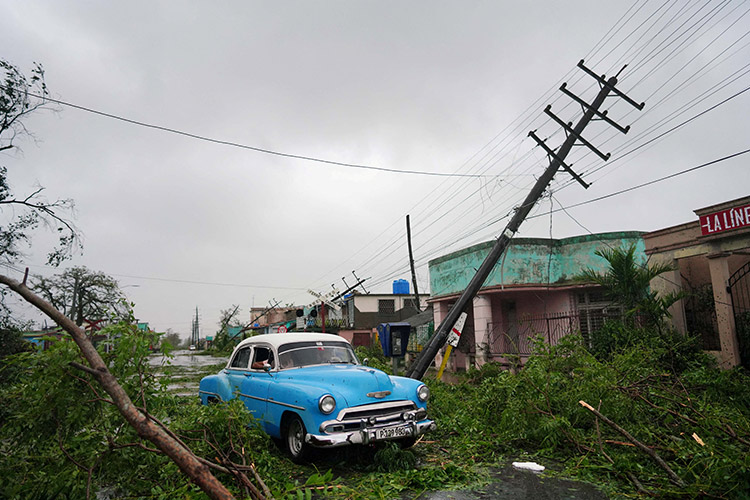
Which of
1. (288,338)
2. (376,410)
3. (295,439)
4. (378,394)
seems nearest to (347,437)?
(376,410)

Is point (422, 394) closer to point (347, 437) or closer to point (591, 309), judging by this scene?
point (347, 437)

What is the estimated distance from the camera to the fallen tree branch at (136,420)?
2.67 metres

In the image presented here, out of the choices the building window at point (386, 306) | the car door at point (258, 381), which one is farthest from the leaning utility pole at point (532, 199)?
the building window at point (386, 306)

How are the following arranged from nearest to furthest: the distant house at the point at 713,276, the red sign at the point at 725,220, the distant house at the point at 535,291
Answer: the red sign at the point at 725,220
the distant house at the point at 713,276
the distant house at the point at 535,291

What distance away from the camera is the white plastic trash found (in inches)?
231

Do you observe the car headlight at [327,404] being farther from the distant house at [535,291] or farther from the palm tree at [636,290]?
the distant house at [535,291]

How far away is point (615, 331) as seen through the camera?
39.9 ft

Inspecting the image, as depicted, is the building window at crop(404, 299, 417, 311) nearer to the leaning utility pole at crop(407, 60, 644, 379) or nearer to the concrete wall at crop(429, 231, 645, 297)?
the concrete wall at crop(429, 231, 645, 297)

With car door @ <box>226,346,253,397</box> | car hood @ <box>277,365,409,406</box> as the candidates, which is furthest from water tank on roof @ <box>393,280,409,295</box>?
car hood @ <box>277,365,409,406</box>

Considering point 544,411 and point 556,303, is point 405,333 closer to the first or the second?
point 544,411

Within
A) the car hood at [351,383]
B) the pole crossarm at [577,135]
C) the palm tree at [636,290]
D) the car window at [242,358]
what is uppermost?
the pole crossarm at [577,135]

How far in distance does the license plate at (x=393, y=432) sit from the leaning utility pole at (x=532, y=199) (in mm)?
6568

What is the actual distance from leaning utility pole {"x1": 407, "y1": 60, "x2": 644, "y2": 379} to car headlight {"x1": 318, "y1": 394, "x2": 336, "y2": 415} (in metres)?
7.08

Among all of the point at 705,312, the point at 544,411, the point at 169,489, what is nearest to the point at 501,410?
the point at 544,411
